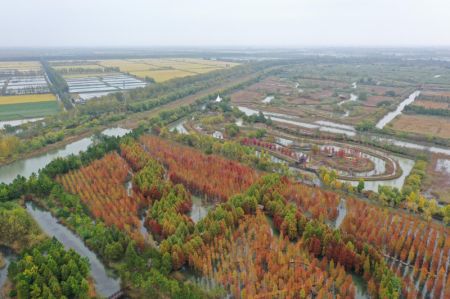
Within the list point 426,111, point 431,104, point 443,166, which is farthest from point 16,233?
point 431,104

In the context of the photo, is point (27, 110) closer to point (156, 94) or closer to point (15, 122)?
point (15, 122)

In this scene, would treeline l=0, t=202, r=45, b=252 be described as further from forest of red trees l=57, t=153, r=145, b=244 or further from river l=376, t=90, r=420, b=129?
river l=376, t=90, r=420, b=129

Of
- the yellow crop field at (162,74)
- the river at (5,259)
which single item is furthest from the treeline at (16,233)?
the yellow crop field at (162,74)

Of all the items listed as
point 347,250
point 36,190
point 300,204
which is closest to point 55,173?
point 36,190

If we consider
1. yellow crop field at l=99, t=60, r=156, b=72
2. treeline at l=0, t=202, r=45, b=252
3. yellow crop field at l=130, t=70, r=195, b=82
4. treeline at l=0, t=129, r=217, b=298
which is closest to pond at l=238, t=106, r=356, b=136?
treeline at l=0, t=129, r=217, b=298

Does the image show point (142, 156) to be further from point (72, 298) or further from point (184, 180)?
point (72, 298)

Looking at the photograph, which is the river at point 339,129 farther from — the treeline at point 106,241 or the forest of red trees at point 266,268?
the treeline at point 106,241
